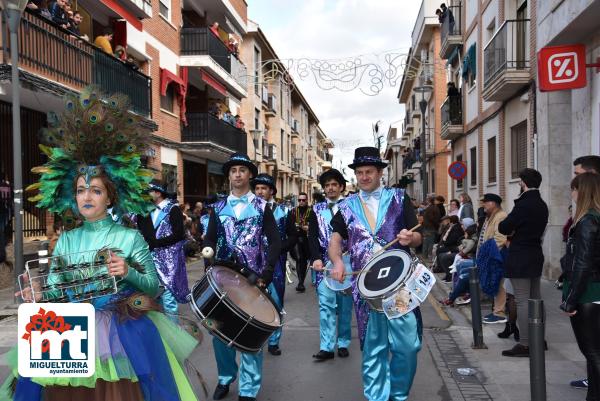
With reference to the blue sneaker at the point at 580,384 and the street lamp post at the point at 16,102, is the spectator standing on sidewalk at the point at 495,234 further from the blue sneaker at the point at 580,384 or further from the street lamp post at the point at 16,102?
the street lamp post at the point at 16,102

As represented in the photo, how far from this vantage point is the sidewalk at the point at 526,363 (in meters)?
4.86

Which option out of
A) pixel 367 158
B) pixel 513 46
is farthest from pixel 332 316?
pixel 513 46

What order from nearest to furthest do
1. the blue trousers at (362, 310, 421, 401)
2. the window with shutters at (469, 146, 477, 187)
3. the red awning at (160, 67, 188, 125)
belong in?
the blue trousers at (362, 310, 421, 401), the red awning at (160, 67, 188, 125), the window with shutters at (469, 146, 477, 187)

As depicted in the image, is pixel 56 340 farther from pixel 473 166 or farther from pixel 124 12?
pixel 473 166

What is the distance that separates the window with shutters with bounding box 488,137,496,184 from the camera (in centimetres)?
1761

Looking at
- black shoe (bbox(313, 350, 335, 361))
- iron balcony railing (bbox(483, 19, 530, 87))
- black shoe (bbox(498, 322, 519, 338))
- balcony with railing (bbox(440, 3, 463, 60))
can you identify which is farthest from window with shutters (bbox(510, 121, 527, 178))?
black shoe (bbox(313, 350, 335, 361))

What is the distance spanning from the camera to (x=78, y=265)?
9.27 ft

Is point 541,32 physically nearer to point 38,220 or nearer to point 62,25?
point 62,25

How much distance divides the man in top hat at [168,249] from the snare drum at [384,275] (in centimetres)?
284

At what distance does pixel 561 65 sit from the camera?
33.1 feet

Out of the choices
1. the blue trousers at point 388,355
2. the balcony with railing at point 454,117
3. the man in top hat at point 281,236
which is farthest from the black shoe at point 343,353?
the balcony with railing at point 454,117

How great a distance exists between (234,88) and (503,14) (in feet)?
45.2

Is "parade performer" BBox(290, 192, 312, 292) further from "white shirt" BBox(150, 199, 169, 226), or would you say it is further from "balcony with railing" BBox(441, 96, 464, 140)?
"balcony with railing" BBox(441, 96, 464, 140)

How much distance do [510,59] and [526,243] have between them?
9354 millimetres
